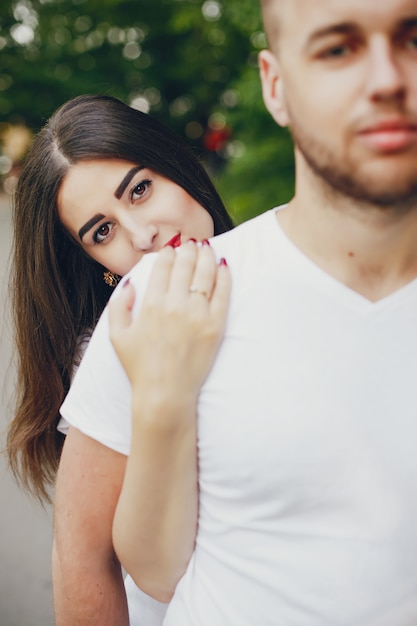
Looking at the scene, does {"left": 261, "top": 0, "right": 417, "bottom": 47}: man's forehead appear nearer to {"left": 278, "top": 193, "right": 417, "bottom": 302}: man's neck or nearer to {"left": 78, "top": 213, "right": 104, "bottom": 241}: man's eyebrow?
{"left": 278, "top": 193, "right": 417, "bottom": 302}: man's neck

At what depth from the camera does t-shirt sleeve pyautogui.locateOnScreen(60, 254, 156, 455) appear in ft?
5.06

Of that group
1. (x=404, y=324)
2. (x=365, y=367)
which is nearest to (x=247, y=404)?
(x=365, y=367)

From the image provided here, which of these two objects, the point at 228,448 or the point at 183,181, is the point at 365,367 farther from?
the point at 183,181

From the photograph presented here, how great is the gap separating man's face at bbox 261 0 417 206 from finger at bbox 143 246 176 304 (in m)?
0.40

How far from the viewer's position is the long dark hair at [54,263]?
2.39 m

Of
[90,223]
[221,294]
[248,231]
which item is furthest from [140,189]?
[221,294]

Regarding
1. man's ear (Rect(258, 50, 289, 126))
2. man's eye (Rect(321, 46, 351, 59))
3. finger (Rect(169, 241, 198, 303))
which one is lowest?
finger (Rect(169, 241, 198, 303))

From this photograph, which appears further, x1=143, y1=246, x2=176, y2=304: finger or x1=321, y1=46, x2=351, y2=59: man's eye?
x1=143, y1=246, x2=176, y2=304: finger

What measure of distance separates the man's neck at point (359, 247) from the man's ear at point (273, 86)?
0.57ft

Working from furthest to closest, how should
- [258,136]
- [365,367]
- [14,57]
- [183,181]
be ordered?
1. [14,57]
2. [258,136]
3. [183,181]
4. [365,367]

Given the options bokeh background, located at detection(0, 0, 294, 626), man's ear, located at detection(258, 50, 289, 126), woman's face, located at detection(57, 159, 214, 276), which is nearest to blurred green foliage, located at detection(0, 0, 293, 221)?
bokeh background, located at detection(0, 0, 294, 626)

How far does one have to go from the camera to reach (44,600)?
12.4 ft

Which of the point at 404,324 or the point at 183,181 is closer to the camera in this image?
the point at 404,324

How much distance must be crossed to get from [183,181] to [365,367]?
139 centimetres
